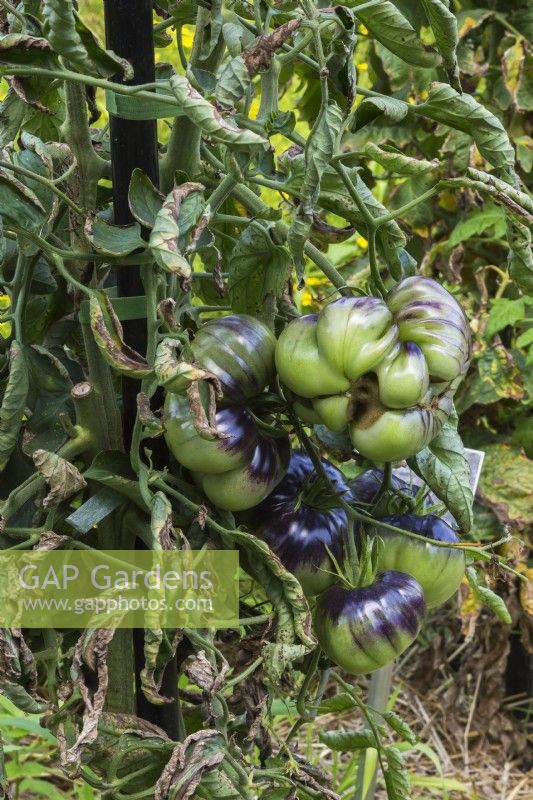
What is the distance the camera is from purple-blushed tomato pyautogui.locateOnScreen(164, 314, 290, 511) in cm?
57

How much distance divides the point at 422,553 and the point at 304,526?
0.10 meters

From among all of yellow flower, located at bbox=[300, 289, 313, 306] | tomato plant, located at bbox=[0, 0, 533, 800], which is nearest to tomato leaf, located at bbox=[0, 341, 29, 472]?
tomato plant, located at bbox=[0, 0, 533, 800]

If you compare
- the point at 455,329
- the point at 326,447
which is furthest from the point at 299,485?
the point at 455,329

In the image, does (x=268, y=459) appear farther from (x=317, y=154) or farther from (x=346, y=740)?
(x=346, y=740)

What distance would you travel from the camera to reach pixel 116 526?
658 mm

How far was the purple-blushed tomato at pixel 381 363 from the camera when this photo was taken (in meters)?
0.54

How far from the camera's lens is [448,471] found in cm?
63

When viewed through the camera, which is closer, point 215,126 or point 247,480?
point 215,126

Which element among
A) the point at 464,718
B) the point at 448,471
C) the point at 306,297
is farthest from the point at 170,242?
the point at 464,718

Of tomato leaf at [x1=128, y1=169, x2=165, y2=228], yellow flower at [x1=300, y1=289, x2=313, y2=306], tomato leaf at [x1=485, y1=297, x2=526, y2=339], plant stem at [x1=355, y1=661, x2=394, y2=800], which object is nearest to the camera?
tomato leaf at [x1=128, y1=169, x2=165, y2=228]

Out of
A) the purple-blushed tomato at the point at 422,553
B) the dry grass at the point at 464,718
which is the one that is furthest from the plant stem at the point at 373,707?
the purple-blushed tomato at the point at 422,553

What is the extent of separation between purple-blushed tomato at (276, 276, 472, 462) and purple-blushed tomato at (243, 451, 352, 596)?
0.10 m

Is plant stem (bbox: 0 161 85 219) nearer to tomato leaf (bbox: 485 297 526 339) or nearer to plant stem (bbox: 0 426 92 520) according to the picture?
plant stem (bbox: 0 426 92 520)

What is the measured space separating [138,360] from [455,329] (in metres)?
0.20
